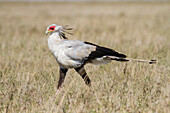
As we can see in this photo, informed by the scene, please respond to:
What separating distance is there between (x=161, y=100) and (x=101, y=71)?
171 cm

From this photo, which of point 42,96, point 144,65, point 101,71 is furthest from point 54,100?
point 144,65

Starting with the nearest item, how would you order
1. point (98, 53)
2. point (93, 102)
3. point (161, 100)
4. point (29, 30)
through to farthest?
point (161, 100)
point (93, 102)
point (98, 53)
point (29, 30)

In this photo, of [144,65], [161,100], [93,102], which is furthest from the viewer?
[144,65]

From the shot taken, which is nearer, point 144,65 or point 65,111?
point 65,111

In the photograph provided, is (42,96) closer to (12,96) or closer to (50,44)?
(12,96)

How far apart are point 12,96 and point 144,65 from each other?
2456 millimetres

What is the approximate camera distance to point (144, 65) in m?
4.38

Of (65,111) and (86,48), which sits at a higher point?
(86,48)

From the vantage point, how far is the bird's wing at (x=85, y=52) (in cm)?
339

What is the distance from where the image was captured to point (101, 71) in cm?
450

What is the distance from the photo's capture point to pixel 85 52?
3.45 meters

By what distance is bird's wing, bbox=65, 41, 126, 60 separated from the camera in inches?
134

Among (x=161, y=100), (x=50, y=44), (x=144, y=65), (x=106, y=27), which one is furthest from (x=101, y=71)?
(x=106, y=27)

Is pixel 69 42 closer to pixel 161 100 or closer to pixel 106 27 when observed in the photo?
pixel 161 100
